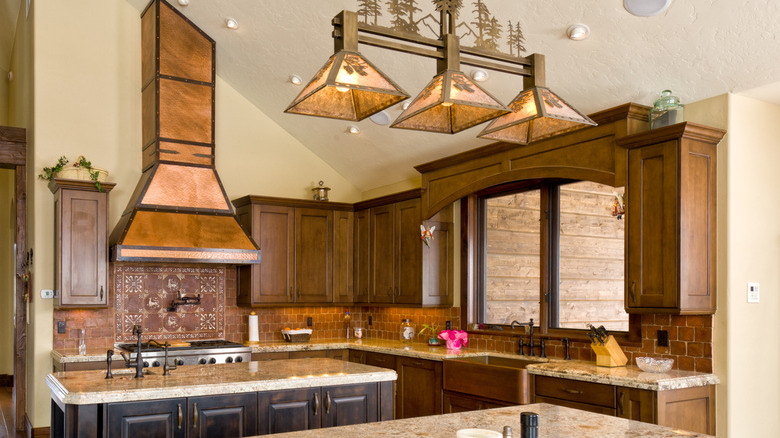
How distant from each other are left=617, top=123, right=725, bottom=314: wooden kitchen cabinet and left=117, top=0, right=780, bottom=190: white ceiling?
40cm

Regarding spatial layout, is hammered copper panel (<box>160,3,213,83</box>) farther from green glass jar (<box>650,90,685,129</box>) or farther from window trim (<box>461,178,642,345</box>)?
green glass jar (<box>650,90,685,129</box>)

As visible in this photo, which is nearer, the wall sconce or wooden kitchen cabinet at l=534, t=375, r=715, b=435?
the wall sconce

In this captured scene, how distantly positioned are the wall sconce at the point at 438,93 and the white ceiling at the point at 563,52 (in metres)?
1.72

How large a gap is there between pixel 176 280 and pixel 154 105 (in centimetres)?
177

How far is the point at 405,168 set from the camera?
723cm

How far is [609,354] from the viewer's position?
4617 mm

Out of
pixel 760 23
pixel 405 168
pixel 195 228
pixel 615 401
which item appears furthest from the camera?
pixel 405 168

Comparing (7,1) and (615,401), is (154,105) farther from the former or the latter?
(615,401)

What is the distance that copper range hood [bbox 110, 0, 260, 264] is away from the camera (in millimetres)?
5980

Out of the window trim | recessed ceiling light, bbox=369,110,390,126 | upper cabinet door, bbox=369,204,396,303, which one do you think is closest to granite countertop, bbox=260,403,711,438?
the window trim

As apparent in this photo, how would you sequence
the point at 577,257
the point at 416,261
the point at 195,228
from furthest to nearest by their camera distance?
the point at 416,261 → the point at 195,228 → the point at 577,257

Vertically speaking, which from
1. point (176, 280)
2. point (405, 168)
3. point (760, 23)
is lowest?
point (176, 280)

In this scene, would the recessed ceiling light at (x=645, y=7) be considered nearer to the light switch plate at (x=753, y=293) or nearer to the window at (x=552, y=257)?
the window at (x=552, y=257)

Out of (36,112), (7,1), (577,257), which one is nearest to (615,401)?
(577,257)
